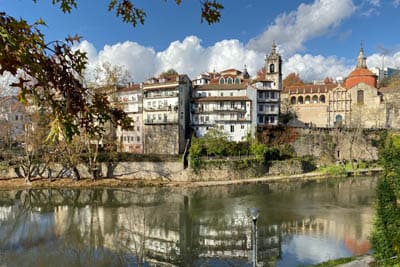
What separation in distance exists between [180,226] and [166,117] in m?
22.0

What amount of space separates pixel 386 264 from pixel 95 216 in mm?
18303

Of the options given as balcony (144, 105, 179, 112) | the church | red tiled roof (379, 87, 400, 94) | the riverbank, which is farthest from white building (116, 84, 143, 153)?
red tiled roof (379, 87, 400, 94)

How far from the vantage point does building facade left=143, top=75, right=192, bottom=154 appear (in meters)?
39.6

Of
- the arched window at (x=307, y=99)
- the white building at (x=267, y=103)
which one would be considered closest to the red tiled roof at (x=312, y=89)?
the arched window at (x=307, y=99)

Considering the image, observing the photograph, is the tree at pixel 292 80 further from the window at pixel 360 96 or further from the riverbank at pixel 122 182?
the riverbank at pixel 122 182

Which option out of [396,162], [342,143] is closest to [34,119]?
[396,162]

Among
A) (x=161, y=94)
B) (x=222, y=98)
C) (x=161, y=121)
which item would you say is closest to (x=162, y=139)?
(x=161, y=121)

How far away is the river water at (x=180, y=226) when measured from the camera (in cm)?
1534

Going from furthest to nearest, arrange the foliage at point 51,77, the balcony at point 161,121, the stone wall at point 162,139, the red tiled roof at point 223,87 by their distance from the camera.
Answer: the red tiled roof at point 223,87
the balcony at point 161,121
the stone wall at point 162,139
the foliage at point 51,77

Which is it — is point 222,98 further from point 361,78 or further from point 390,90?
point 390,90

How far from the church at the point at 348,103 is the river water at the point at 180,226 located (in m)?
24.7

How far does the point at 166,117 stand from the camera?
40.4 m

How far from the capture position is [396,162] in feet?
55.0

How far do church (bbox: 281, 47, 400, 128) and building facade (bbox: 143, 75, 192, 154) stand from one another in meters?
→ 21.3
